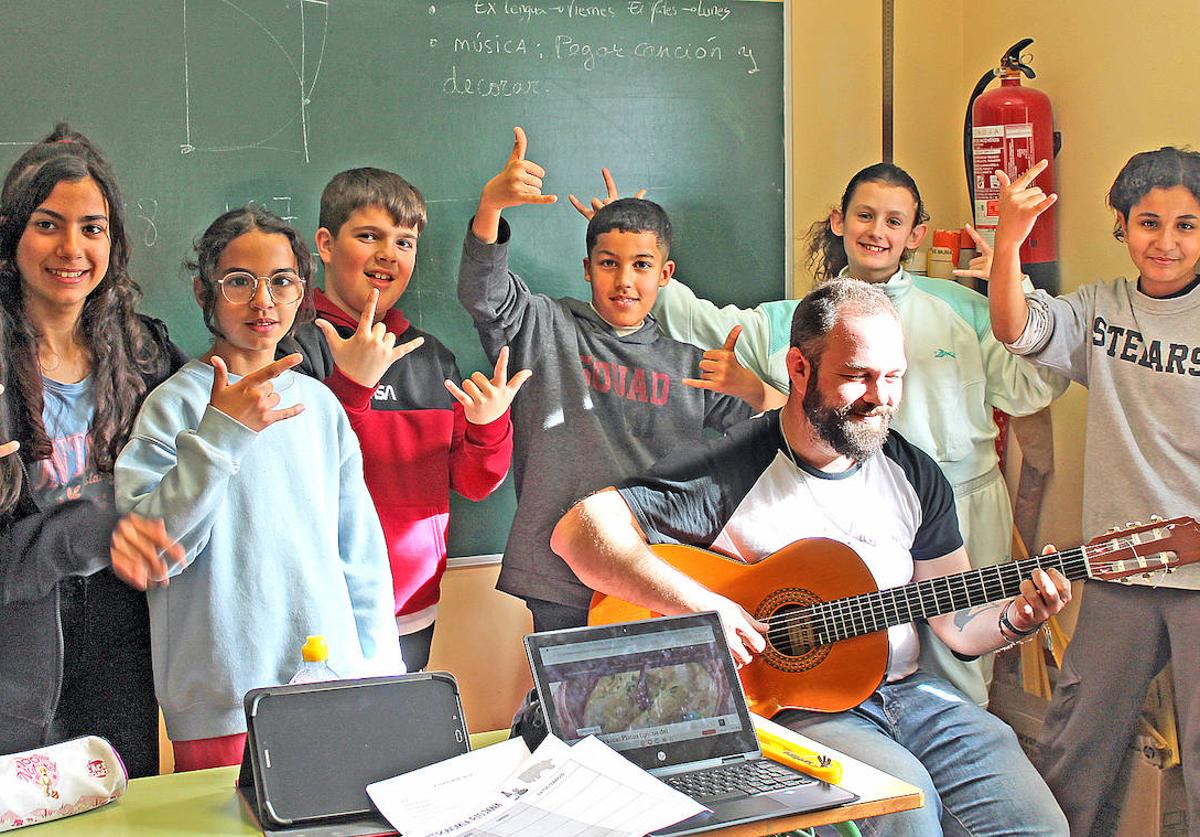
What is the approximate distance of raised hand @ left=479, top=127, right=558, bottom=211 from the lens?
2900mm

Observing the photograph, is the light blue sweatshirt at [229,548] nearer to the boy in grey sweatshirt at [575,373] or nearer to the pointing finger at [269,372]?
the pointing finger at [269,372]

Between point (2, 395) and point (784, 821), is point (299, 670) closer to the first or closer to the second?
point (2, 395)

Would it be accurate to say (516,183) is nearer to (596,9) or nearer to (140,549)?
(596,9)

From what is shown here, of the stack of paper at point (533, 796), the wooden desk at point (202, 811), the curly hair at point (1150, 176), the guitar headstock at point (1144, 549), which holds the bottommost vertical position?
the wooden desk at point (202, 811)

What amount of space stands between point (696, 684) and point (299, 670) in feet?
3.00

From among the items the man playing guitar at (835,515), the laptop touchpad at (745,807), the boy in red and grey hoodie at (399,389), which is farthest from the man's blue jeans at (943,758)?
the boy in red and grey hoodie at (399,389)

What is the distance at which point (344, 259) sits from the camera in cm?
277

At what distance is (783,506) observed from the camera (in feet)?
9.57

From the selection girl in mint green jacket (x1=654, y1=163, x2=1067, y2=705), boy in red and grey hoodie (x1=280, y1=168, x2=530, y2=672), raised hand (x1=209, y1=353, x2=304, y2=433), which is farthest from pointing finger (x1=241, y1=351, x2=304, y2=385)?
girl in mint green jacket (x1=654, y1=163, x2=1067, y2=705)

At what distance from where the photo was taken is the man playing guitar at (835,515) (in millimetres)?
2727

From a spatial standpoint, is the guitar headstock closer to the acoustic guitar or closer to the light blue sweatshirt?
the acoustic guitar

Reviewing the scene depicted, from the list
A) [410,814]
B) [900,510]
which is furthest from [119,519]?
[900,510]

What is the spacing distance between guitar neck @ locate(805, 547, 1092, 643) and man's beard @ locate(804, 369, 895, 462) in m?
0.34

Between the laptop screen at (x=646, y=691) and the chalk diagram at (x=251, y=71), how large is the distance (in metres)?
1.32
